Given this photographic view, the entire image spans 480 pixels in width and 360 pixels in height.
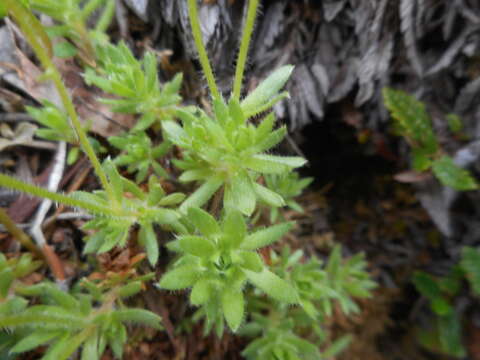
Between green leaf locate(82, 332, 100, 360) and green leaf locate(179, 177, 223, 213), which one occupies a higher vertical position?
green leaf locate(179, 177, 223, 213)

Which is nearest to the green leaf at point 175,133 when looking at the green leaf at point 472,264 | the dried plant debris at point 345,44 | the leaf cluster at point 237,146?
the leaf cluster at point 237,146

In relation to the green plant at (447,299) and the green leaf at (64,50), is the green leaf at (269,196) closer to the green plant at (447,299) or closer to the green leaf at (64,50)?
the green leaf at (64,50)

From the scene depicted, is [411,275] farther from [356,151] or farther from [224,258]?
[224,258]

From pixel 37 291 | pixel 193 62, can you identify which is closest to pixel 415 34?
pixel 193 62

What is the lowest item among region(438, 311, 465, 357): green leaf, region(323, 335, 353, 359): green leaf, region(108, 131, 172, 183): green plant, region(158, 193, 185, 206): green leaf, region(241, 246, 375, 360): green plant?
region(438, 311, 465, 357): green leaf

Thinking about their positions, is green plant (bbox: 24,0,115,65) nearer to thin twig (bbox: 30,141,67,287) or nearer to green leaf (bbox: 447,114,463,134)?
thin twig (bbox: 30,141,67,287)

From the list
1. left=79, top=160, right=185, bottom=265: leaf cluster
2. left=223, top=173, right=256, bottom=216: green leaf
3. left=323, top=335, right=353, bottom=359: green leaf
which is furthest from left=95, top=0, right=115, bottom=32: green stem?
left=323, top=335, right=353, bottom=359: green leaf

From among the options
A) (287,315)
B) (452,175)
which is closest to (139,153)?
(287,315)
